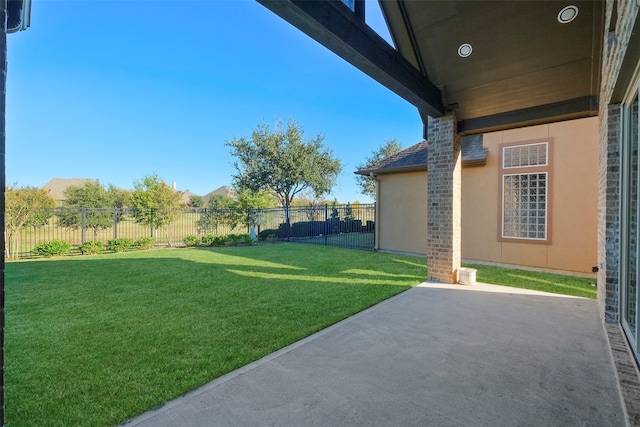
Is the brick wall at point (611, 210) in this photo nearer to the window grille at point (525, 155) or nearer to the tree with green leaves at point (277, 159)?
the window grille at point (525, 155)

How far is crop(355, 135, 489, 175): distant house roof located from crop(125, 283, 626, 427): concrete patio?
17.3ft

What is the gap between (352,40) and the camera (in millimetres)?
3166

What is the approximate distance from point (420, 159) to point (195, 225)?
431 inches

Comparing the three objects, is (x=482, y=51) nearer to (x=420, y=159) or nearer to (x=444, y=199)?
(x=444, y=199)

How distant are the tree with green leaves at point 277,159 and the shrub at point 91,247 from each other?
1083 cm

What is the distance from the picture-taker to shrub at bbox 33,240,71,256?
9.77 meters

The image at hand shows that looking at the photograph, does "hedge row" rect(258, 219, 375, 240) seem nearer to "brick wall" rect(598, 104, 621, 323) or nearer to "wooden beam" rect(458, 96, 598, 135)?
"wooden beam" rect(458, 96, 598, 135)

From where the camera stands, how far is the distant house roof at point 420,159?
27.1ft

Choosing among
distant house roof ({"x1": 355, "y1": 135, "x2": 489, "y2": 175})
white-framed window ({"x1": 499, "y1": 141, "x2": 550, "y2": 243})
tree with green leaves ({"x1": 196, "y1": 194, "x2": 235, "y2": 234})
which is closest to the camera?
white-framed window ({"x1": 499, "y1": 141, "x2": 550, "y2": 243})

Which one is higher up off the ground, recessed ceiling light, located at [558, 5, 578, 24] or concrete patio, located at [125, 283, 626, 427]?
recessed ceiling light, located at [558, 5, 578, 24]

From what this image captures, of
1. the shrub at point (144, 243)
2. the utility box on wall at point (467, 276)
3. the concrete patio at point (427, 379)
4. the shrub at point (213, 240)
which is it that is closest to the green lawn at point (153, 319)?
the concrete patio at point (427, 379)

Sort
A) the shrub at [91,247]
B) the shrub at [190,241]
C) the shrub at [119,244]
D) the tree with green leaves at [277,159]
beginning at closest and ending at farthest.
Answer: the shrub at [91,247], the shrub at [119,244], the shrub at [190,241], the tree with green leaves at [277,159]

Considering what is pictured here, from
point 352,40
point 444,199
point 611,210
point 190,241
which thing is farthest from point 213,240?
point 611,210

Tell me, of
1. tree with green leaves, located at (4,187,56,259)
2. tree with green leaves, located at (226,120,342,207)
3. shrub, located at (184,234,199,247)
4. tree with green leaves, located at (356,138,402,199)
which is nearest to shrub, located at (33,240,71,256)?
Answer: tree with green leaves, located at (4,187,56,259)
